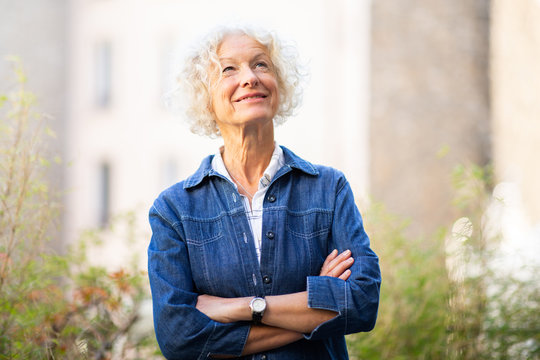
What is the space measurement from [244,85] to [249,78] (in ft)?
0.10

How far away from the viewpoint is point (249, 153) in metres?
2.17

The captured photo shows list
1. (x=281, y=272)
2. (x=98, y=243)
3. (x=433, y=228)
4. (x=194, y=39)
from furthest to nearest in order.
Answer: (x=433, y=228) → (x=98, y=243) → (x=194, y=39) → (x=281, y=272)

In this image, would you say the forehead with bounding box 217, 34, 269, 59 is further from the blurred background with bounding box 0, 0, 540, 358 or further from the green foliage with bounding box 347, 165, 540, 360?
the blurred background with bounding box 0, 0, 540, 358

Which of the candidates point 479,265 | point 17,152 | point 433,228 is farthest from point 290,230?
point 433,228

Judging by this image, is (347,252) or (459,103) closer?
(347,252)

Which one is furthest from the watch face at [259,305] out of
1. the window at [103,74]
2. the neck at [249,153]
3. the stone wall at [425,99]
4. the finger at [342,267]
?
the window at [103,74]

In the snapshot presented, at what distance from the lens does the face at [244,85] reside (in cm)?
208

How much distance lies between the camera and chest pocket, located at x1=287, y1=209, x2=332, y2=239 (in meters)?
2.08

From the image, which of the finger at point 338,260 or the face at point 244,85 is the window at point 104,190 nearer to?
the face at point 244,85

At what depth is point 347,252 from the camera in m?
2.06

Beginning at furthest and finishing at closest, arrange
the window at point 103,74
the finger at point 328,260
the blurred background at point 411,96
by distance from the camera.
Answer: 1. the window at point 103,74
2. the blurred background at point 411,96
3. the finger at point 328,260

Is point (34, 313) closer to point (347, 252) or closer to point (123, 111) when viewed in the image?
point (347, 252)

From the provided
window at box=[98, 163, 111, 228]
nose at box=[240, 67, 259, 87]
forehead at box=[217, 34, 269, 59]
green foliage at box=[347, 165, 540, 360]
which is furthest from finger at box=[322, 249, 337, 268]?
window at box=[98, 163, 111, 228]

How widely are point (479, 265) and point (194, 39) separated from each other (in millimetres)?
2154
